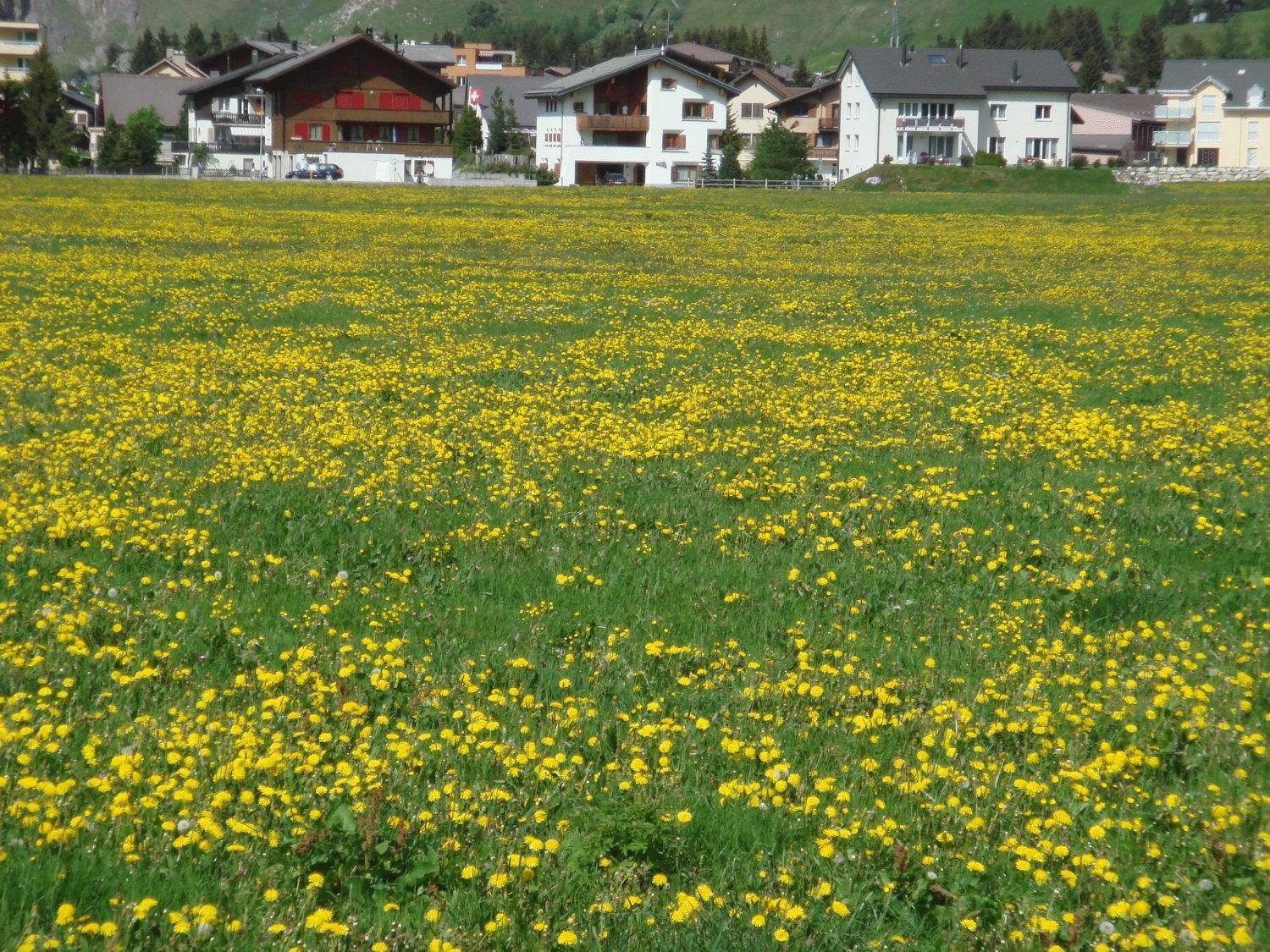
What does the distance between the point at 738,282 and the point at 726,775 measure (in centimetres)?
2154

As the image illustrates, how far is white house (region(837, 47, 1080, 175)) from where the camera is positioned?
11419cm

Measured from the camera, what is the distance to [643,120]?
10850 centimetres

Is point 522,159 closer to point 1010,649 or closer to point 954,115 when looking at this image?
point 954,115

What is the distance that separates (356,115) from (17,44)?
101198mm

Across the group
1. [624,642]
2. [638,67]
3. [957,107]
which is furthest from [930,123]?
[624,642]

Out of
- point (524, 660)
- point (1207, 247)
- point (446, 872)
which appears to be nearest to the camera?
point (446, 872)

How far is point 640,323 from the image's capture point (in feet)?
65.7

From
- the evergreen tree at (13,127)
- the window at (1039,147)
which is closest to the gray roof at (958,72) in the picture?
the window at (1039,147)

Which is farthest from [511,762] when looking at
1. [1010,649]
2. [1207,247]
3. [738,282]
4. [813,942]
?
[1207,247]

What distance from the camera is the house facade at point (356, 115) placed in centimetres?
10288

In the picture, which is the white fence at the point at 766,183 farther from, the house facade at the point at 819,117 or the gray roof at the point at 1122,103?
the gray roof at the point at 1122,103

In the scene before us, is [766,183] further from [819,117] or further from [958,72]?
[819,117]

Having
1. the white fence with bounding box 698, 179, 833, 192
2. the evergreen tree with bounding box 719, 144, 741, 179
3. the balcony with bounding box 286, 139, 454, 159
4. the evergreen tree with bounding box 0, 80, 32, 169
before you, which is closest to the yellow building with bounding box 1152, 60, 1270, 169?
the evergreen tree with bounding box 719, 144, 741, 179

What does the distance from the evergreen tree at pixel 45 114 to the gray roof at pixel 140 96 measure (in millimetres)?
42370
